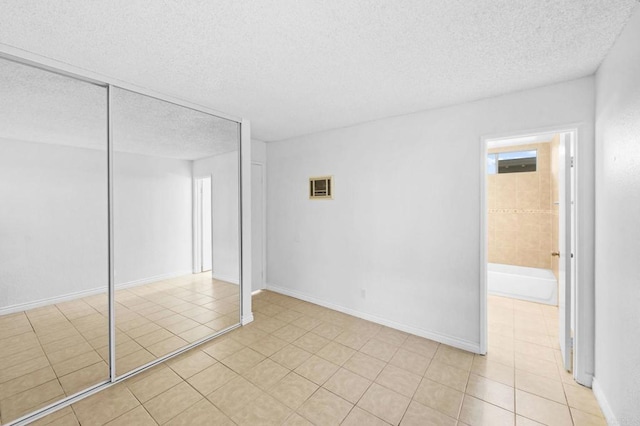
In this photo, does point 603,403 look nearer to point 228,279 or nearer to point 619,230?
point 619,230

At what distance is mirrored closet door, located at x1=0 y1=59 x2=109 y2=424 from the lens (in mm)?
1833

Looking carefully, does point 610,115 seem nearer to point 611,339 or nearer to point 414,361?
point 611,339

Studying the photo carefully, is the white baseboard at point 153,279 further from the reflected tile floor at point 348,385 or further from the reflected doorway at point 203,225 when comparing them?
the reflected tile floor at point 348,385

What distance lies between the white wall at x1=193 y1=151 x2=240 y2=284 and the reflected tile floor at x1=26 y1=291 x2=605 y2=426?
0.80 m

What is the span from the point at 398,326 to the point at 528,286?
2453 millimetres

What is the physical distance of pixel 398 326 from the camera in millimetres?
3268

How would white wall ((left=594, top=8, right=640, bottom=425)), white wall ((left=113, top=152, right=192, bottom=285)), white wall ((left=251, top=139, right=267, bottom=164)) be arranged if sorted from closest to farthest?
1. white wall ((left=594, top=8, right=640, bottom=425))
2. white wall ((left=113, top=152, right=192, bottom=285))
3. white wall ((left=251, top=139, right=267, bottom=164))

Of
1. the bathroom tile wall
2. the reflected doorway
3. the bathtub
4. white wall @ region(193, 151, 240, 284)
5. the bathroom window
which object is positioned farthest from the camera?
the bathroom window

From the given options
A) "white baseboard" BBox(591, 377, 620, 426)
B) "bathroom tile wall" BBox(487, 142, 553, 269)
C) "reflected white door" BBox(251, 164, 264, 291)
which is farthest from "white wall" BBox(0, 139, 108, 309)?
"bathroom tile wall" BBox(487, 142, 553, 269)

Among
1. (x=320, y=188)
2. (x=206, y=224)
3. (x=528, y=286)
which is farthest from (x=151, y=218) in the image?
(x=528, y=286)

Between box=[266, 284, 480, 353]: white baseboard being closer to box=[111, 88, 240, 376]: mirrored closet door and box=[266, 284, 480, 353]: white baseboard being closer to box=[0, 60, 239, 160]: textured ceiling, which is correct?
box=[111, 88, 240, 376]: mirrored closet door

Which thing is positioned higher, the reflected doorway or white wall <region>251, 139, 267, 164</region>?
white wall <region>251, 139, 267, 164</region>

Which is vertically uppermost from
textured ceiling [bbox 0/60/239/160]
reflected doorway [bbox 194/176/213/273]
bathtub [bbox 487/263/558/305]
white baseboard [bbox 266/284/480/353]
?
textured ceiling [bbox 0/60/239/160]

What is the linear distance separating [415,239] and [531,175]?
339 cm
